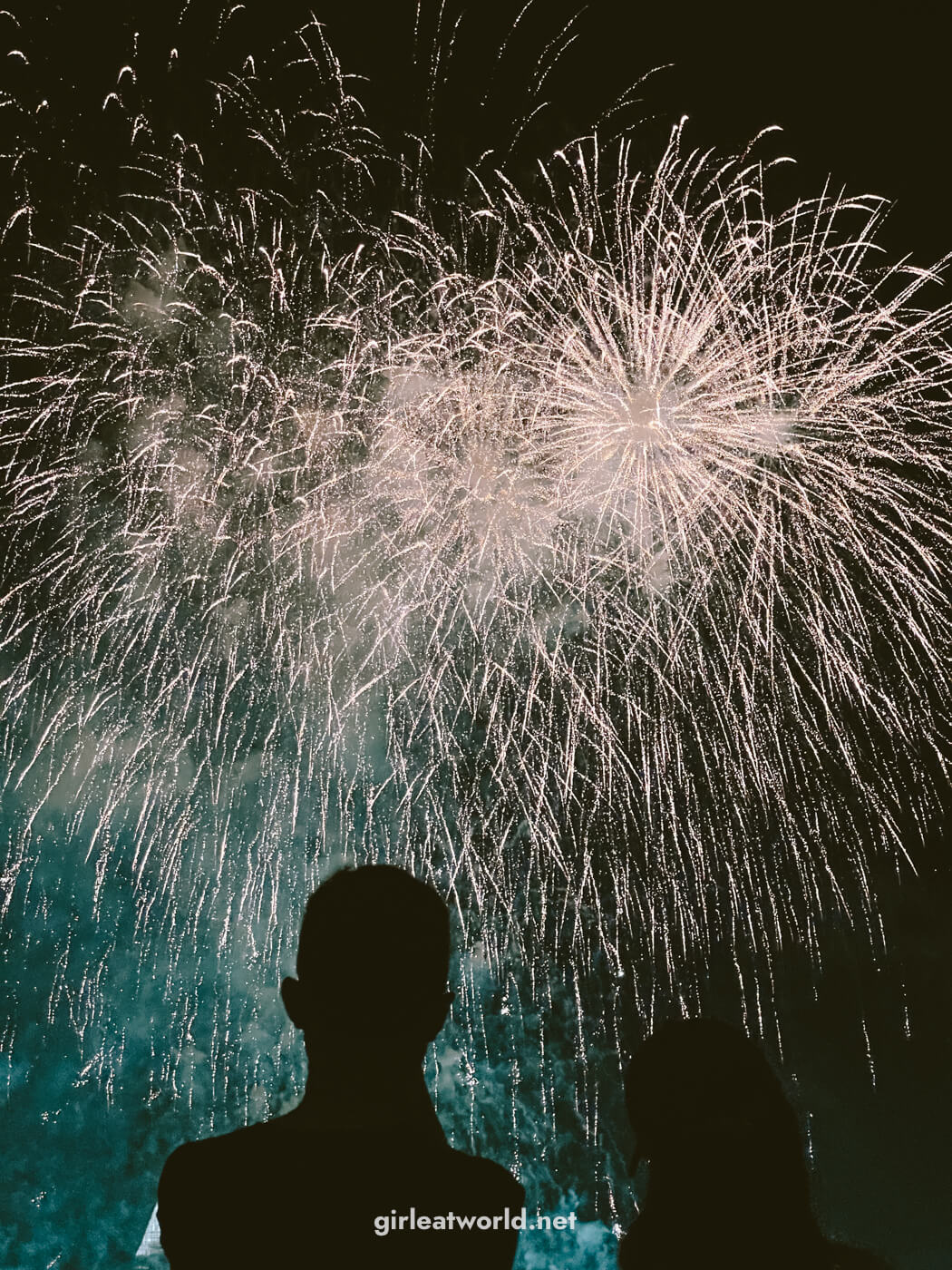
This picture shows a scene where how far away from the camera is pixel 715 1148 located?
2.29 meters

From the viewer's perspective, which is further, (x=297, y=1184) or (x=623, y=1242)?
(x=623, y=1242)

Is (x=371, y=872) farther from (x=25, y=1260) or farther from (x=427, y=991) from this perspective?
(x=25, y=1260)

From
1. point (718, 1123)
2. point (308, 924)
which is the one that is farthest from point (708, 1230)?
point (308, 924)

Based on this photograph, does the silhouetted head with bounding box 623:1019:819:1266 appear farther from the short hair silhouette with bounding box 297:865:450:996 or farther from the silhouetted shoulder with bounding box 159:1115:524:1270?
the short hair silhouette with bounding box 297:865:450:996

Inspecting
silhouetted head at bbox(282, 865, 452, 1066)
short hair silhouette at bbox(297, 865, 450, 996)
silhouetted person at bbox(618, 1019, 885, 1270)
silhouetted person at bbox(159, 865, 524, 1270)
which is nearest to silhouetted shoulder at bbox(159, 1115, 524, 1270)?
silhouetted person at bbox(159, 865, 524, 1270)

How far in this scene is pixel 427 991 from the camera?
2055 mm

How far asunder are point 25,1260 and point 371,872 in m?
48.0

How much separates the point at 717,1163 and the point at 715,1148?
0.03m

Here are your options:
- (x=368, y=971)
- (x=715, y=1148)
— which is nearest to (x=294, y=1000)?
(x=368, y=971)

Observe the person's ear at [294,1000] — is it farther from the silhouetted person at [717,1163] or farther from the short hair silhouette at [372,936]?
the silhouetted person at [717,1163]

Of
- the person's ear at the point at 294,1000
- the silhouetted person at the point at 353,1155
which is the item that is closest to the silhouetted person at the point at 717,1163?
the silhouetted person at the point at 353,1155

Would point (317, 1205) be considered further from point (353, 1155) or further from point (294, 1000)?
point (294, 1000)

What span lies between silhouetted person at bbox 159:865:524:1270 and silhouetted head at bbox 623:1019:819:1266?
0.59m

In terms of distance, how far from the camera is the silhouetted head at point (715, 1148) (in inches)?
86.6
